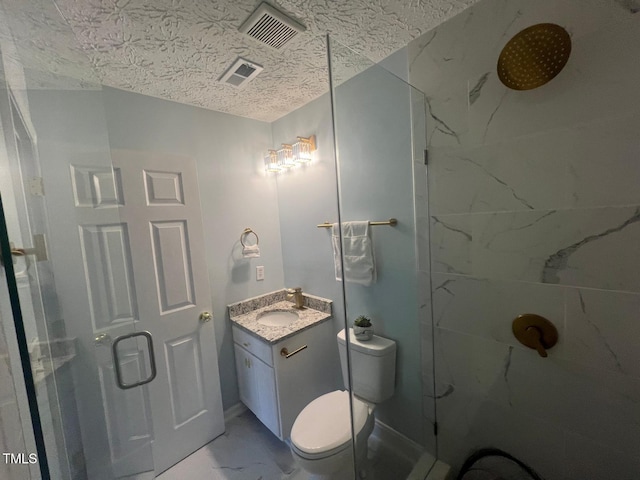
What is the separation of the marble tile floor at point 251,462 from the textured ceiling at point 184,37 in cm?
211

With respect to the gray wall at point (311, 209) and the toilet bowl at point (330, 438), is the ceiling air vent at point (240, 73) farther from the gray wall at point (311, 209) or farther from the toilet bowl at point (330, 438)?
the toilet bowl at point (330, 438)

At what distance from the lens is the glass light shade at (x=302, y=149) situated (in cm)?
186

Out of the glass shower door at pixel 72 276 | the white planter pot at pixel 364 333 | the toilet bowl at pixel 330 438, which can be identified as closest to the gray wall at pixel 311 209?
the white planter pot at pixel 364 333

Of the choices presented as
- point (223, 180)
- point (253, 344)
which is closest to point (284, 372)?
point (253, 344)

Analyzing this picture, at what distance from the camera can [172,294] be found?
1.58m

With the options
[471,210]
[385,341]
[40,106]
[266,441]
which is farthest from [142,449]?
[471,210]

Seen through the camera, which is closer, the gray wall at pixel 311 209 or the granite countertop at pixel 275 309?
the granite countertop at pixel 275 309

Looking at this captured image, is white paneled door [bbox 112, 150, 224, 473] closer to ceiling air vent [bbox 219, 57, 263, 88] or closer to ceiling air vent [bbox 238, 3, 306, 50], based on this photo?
ceiling air vent [bbox 219, 57, 263, 88]

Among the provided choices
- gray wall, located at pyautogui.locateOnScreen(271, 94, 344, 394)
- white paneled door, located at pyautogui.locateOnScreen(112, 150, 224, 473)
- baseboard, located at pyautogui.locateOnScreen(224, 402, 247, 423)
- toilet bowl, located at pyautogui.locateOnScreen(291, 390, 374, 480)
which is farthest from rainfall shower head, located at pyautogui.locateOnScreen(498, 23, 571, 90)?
baseboard, located at pyautogui.locateOnScreen(224, 402, 247, 423)

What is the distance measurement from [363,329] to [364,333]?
3 centimetres

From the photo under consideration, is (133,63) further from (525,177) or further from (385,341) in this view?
(385,341)

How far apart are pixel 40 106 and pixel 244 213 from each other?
1.31 m

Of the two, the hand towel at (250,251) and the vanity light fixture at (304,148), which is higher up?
the vanity light fixture at (304,148)

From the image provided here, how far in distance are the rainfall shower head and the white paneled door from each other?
1.74 m
